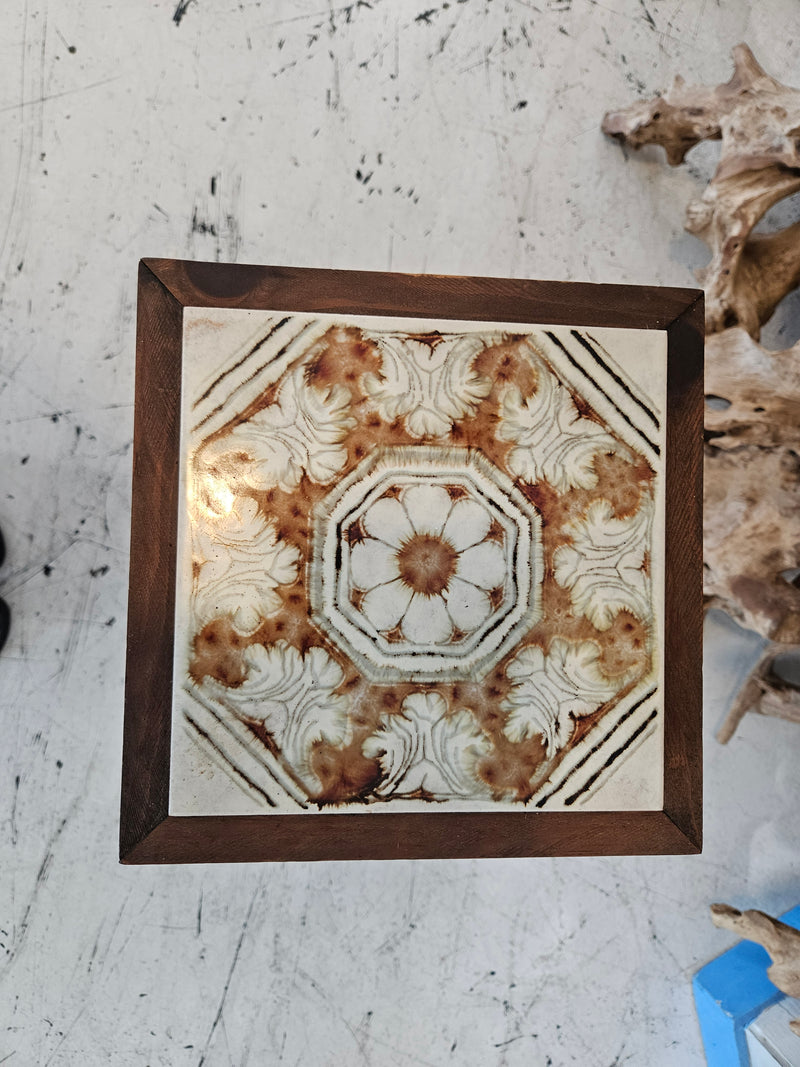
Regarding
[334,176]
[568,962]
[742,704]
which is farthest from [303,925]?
[334,176]

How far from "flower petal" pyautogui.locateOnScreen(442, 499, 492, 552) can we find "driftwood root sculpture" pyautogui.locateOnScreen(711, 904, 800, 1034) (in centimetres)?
82

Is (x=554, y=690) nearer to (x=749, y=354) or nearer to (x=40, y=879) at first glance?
(x=749, y=354)

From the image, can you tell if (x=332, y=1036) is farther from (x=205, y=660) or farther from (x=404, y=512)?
(x=404, y=512)

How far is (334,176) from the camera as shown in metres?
1.22

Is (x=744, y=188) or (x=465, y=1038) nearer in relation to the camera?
(x=744, y=188)

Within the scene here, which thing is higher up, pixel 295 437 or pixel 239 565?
pixel 295 437

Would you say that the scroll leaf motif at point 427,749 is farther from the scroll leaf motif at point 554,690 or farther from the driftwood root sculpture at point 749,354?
the driftwood root sculpture at point 749,354

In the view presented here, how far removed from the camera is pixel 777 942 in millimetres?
1055

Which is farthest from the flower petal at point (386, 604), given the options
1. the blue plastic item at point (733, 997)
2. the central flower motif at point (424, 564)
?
the blue plastic item at point (733, 997)

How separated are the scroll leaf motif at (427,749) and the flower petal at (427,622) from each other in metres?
0.06

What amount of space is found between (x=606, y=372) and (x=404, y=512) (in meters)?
0.26

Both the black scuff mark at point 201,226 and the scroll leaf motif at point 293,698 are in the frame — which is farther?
the black scuff mark at point 201,226

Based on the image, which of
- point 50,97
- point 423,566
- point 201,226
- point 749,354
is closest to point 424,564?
point 423,566

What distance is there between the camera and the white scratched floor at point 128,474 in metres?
1.17
